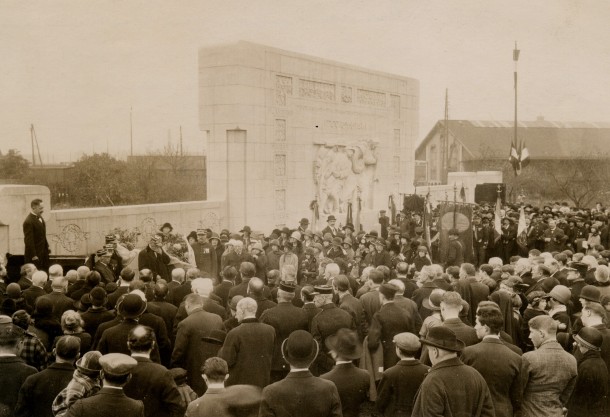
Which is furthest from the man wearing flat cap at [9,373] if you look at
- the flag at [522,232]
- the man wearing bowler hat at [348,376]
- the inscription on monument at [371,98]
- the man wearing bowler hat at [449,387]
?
the inscription on monument at [371,98]

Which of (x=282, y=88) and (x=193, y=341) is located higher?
(x=282, y=88)

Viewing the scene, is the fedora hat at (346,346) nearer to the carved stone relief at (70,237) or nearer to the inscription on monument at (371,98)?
the carved stone relief at (70,237)

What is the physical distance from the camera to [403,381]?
5035 mm

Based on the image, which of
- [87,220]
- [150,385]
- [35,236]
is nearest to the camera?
[150,385]

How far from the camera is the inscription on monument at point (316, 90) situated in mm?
19516

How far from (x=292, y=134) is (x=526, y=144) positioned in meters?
37.7

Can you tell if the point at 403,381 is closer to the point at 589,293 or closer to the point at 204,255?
the point at 589,293

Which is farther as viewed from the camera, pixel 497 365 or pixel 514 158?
pixel 514 158

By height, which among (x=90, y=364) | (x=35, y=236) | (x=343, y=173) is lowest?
(x=90, y=364)

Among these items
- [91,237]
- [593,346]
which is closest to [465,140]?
[91,237]

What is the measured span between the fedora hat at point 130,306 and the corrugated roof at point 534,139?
Answer: 4534 centimetres

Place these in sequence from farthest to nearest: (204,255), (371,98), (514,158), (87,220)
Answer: (514,158) < (371,98) < (87,220) < (204,255)

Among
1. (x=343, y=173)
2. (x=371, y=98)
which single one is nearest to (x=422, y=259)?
(x=343, y=173)

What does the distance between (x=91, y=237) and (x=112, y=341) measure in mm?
8488
